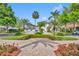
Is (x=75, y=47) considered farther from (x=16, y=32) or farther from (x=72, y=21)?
(x=16, y=32)

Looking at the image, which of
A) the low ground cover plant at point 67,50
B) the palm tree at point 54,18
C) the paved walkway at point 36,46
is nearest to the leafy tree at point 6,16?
the paved walkway at point 36,46

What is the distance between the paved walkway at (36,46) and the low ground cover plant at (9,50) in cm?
6

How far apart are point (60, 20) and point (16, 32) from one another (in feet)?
2.22

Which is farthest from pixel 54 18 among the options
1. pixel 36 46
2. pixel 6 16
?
pixel 6 16

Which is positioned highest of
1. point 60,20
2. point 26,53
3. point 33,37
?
point 60,20

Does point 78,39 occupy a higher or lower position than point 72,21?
lower

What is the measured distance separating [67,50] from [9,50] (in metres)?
0.85

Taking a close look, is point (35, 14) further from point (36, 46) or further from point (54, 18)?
point (36, 46)

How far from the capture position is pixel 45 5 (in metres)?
3.72

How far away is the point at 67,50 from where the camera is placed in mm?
3725

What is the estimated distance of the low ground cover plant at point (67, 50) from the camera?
371cm

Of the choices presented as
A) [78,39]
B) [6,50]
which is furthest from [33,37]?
[78,39]

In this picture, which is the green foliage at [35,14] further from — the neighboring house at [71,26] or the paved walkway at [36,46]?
the neighboring house at [71,26]

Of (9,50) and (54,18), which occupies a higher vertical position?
(54,18)
